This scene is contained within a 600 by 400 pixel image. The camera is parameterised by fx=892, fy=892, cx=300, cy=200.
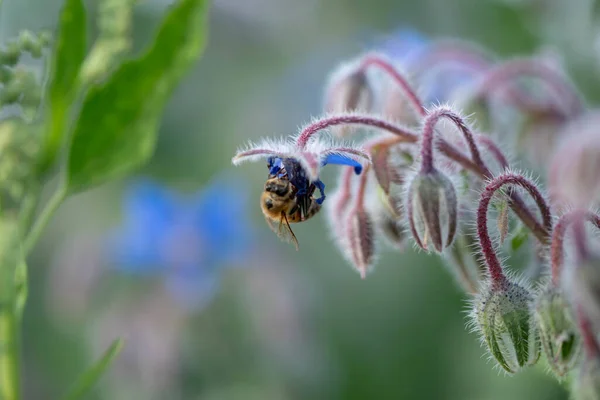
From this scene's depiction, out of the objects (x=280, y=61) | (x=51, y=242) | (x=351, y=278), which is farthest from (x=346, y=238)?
(x=280, y=61)

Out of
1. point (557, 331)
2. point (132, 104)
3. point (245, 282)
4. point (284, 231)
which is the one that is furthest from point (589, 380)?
point (245, 282)

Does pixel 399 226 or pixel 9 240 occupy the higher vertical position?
pixel 399 226

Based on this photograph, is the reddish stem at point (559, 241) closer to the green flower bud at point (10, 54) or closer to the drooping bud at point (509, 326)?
the drooping bud at point (509, 326)

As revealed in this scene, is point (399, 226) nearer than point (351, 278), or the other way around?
point (399, 226)

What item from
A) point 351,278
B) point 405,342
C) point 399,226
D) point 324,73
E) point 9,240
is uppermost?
point 324,73

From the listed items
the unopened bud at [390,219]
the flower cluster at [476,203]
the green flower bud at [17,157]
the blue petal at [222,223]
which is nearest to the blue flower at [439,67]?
the flower cluster at [476,203]

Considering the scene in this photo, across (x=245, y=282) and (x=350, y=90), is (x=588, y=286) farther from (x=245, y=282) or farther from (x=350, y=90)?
(x=245, y=282)

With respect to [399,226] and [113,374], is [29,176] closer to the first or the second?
[399,226]

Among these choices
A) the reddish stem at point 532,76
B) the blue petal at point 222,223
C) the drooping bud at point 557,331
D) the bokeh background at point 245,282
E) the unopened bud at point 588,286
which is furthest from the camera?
the blue petal at point 222,223
